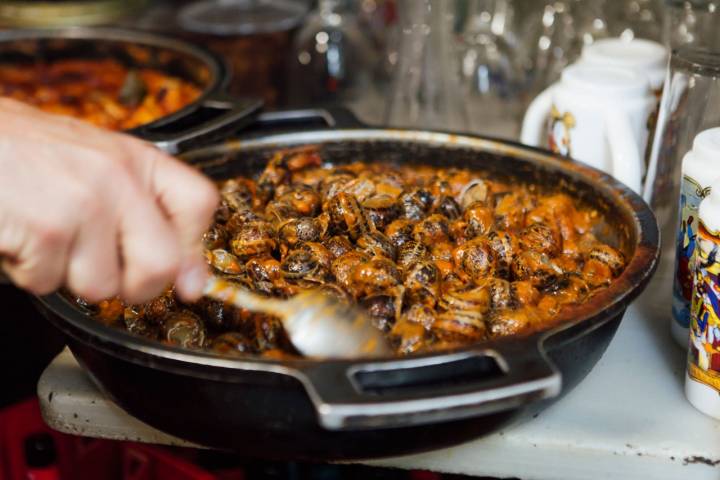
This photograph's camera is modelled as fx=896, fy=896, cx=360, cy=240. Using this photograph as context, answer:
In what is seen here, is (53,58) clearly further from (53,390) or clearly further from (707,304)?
(707,304)

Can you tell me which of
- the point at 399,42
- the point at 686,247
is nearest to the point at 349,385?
the point at 686,247

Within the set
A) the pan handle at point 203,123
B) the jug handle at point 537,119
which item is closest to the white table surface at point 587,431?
the pan handle at point 203,123

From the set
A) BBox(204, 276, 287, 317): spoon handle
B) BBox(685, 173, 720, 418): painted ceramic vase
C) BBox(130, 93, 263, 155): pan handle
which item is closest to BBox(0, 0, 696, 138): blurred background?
BBox(130, 93, 263, 155): pan handle

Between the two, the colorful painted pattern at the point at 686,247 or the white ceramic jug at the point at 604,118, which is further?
the white ceramic jug at the point at 604,118

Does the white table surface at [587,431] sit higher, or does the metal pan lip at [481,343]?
the metal pan lip at [481,343]

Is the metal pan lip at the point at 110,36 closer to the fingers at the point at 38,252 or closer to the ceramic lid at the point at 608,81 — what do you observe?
the ceramic lid at the point at 608,81

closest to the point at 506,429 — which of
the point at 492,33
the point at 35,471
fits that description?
the point at 35,471

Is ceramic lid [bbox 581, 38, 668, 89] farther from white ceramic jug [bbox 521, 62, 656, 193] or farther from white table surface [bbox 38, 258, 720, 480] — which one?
white table surface [bbox 38, 258, 720, 480]
